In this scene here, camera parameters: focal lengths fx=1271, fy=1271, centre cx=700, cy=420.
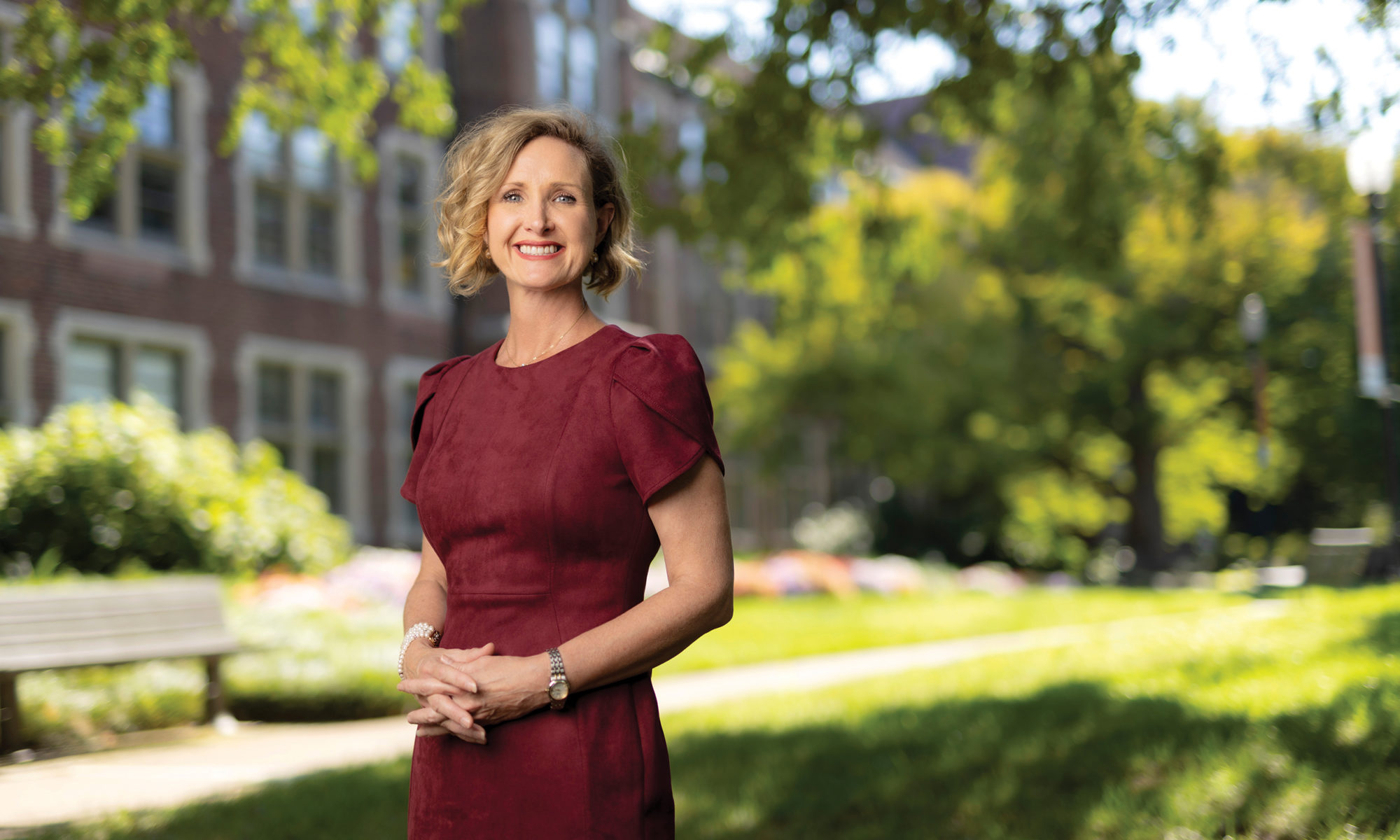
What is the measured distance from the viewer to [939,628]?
1488 centimetres

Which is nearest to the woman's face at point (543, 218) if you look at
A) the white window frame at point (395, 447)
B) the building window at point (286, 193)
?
the building window at point (286, 193)

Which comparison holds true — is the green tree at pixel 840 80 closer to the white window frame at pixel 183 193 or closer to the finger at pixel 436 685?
the finger at pixel 436 685

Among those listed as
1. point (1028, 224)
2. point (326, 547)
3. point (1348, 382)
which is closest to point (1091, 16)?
point (1028, 224)

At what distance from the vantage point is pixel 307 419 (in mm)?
17922

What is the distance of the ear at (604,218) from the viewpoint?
2.28 metres

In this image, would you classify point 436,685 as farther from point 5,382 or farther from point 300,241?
point 300,241

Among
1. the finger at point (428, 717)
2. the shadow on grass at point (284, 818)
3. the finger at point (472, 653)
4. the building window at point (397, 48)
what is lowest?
the shadow on grass at point (284, 818)

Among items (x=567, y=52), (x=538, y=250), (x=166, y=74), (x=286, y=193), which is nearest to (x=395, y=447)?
(x=286, y=193)

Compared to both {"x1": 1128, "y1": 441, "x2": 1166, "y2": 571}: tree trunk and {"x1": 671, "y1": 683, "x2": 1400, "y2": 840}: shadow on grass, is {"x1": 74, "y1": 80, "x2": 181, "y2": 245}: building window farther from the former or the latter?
{"x1": 1128, "y1": 441, "x2": 1166, "y2": 571}: tree trunk

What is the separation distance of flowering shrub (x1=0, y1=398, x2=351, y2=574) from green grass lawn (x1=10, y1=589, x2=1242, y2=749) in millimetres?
1941

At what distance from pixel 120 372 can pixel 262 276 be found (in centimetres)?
254

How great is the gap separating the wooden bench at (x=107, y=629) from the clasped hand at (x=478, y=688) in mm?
5857

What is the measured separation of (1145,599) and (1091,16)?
1480 cm

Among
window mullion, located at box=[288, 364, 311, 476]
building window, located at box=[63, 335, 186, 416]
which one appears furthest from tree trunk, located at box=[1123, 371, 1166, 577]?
building window, located at box=[63, 335, 186, 416]
